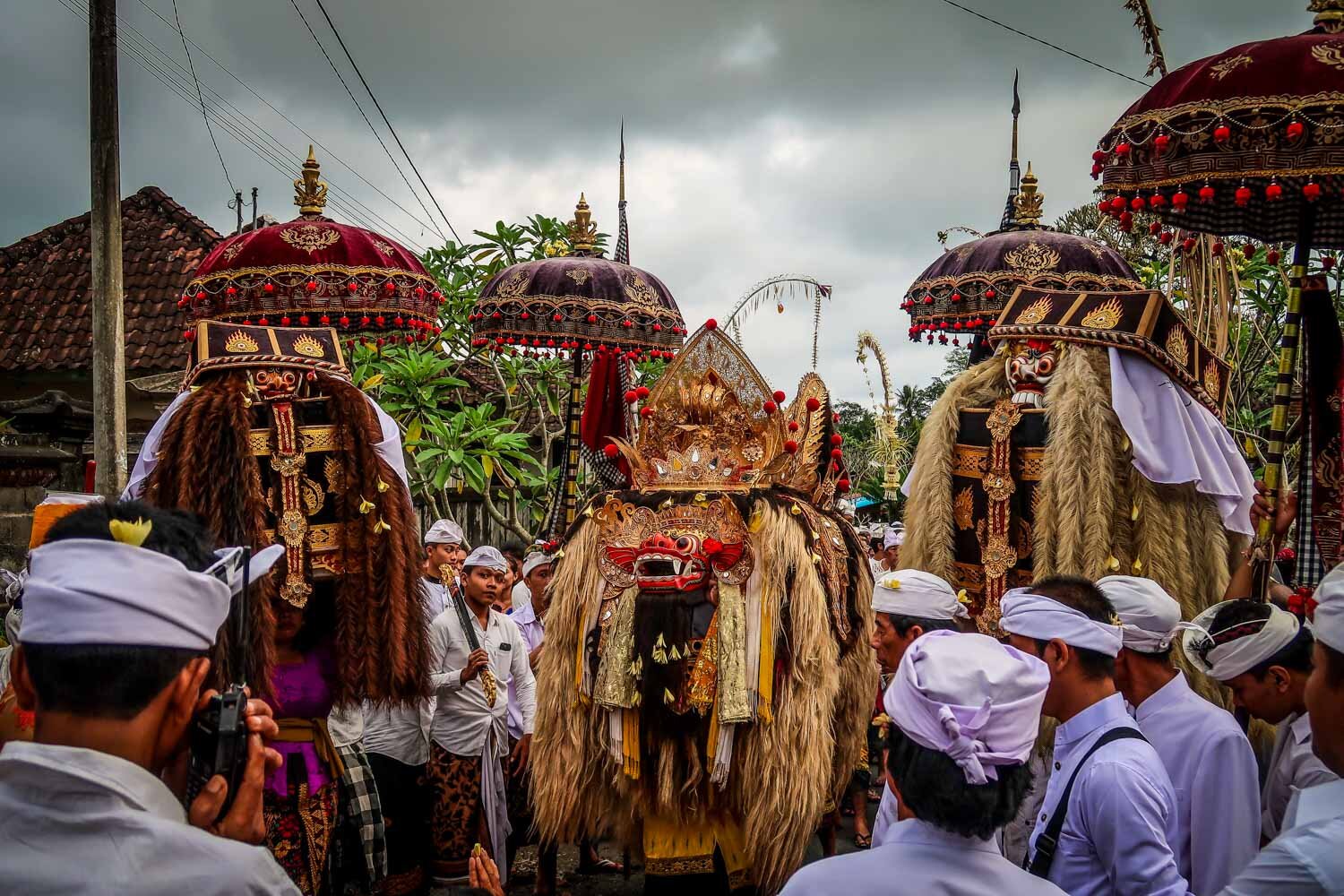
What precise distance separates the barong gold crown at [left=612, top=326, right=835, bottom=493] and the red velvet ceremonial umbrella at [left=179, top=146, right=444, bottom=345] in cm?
224

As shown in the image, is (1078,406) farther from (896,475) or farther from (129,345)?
(129,345)

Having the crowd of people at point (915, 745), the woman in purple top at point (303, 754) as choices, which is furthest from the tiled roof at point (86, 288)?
the crowd of people at point (915, 745)

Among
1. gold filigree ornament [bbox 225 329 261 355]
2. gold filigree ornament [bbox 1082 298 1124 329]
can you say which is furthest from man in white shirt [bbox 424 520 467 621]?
gold filigree ornament [bbox 1082 298 1124 329]

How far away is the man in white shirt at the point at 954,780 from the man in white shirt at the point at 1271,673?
150cm

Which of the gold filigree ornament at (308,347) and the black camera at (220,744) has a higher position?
the gold filigree ornament at (308,347)

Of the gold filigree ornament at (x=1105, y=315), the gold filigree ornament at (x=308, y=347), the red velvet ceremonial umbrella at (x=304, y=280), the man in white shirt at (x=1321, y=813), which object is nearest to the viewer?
the man in white shirt at (x=1321, y=813)

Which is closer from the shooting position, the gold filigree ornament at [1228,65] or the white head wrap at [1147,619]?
the white head wrap at [1147,619]

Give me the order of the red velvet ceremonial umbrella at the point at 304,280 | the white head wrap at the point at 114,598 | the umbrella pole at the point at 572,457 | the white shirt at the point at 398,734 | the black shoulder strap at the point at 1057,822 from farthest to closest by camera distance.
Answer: the umbrella pole at the point at 572,457 < the red velvet ceremonial umbrella at the point at 304,280 < the white shirt at the point at 398,734 < the black shoulder strap at the point at 1057,822 < the white head wrap at the point at 114,598

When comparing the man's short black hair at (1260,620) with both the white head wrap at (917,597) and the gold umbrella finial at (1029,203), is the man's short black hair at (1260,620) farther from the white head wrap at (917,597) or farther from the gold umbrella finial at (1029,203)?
the gold umbrella finial at (1029,203)

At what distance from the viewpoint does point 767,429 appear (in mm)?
5316

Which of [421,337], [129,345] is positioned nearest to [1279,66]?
[421,337]

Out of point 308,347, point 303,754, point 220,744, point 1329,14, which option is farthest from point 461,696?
point 1329,14

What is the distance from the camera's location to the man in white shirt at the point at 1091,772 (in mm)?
2572

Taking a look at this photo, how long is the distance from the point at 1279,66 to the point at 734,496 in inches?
106
